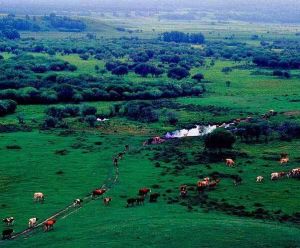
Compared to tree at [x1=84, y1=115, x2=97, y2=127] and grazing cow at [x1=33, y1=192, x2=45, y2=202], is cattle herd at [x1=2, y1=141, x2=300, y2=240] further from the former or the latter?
tree at [x1=84, y1=115, x2=97, y2=127]

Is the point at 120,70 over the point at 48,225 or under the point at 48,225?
over

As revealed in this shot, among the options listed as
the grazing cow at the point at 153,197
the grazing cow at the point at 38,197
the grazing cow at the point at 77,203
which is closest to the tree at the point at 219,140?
the grazing cow at the point at 153,197

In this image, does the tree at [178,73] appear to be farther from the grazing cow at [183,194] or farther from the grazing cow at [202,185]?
the grazing cow at [183,194]

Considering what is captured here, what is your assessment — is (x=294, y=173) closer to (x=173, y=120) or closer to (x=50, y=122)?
(x=173, y=120)

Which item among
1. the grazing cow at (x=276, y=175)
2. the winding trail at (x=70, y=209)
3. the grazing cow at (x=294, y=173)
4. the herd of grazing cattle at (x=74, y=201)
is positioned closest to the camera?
the winding trail at (x=70, y=209)

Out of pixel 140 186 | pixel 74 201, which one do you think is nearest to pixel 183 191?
pixel 140 186

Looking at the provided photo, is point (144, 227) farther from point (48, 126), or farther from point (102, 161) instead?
point (48, 126)
